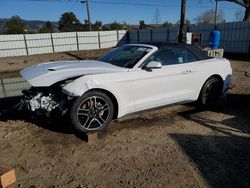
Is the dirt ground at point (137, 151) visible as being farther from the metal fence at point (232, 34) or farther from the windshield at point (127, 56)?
the metal fence at point (232, 34)

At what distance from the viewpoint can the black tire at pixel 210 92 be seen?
5660 millimetres

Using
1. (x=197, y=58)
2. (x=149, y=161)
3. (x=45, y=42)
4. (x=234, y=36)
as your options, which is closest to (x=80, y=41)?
(x=45, y=42)

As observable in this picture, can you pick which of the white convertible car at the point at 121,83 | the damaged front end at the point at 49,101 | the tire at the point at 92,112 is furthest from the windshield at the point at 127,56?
the damaged front end at the point at 49,101

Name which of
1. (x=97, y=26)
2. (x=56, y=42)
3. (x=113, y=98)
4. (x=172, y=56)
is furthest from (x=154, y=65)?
(x=97, y=26)

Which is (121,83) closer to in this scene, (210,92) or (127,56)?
(127,56)

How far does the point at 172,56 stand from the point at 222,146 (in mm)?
2054

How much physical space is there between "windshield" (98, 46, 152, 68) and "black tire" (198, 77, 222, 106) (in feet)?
5.45

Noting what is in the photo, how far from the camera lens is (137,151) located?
387cm

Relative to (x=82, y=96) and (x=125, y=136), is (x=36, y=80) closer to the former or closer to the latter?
(x=82, y=96)

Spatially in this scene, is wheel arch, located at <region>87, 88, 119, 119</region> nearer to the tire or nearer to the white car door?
the tire

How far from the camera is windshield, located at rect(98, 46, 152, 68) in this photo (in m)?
4.78

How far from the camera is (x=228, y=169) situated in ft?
11.0

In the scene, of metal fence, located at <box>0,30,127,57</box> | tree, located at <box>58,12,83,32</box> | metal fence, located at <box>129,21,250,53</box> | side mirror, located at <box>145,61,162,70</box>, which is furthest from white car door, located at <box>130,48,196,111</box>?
tree, located at <box>58,12,83,32</box>

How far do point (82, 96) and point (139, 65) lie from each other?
1.25 meters
